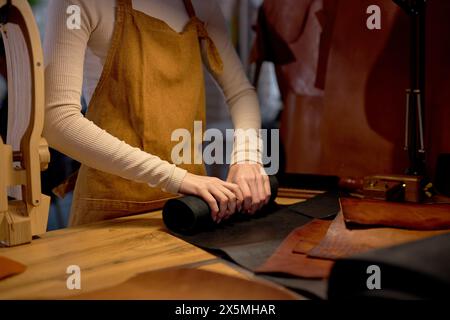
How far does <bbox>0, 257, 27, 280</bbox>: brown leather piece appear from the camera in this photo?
819 millimetres

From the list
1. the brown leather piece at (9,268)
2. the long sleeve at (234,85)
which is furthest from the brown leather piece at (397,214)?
the brown leather piece at (9,268)

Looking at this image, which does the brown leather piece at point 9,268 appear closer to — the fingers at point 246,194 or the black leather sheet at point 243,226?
the black leather sheet at point 243,226

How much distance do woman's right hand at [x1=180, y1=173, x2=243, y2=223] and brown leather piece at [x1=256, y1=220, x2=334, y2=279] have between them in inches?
7.1

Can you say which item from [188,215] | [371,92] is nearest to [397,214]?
[188,215]

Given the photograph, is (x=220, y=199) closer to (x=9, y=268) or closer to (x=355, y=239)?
(x=355, y=239)

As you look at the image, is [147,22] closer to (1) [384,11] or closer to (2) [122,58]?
(2) [122,58]

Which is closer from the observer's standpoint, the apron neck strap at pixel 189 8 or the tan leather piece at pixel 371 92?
the apron neck strap at pixel 189 8

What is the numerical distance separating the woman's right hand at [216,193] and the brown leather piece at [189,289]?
0.31 metres

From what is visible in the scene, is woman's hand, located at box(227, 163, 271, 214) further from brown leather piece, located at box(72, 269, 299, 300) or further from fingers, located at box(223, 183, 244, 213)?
brown leather piece, located at box(72, 269, 299, 300)

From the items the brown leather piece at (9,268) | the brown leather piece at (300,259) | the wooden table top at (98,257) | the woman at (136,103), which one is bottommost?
the wooden table top at (98,257)

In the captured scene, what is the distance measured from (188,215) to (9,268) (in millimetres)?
372

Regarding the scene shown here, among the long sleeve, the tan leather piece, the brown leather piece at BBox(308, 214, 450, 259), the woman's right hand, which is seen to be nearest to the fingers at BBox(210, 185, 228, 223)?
the woman's right hand

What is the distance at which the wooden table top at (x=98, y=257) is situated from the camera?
2.55 ft

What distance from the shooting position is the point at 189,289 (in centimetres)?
74
